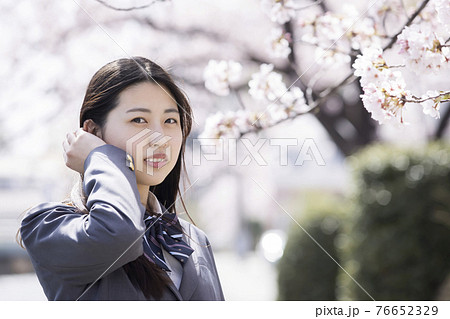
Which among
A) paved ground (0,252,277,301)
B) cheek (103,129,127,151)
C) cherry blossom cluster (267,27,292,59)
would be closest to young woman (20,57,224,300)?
cheek (103,129,127,151)

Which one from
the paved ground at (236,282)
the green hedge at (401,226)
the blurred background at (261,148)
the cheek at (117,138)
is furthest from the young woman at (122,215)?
the green hedge at (401,226)

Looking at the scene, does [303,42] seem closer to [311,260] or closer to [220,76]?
[220,76]

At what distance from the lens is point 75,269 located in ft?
1.99

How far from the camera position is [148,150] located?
703 mm

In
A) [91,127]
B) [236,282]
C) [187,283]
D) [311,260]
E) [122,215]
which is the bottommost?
[236,282]

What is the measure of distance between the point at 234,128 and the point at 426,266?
3.79 feet

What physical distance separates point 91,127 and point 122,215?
192 mm

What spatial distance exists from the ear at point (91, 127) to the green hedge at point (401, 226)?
5.23ft

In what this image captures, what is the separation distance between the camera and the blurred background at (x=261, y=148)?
68.3 inches

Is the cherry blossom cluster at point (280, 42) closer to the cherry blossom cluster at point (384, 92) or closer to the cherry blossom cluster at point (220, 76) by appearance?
the cherry blossom cluster at point (220, 76)

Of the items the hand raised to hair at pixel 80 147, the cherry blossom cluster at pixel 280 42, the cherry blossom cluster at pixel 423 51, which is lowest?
the hand raised to hair at pixel 80 147

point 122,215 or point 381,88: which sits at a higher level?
point 381,88

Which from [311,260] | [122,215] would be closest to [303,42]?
[122,215]

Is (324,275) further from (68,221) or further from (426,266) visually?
(68,221)
